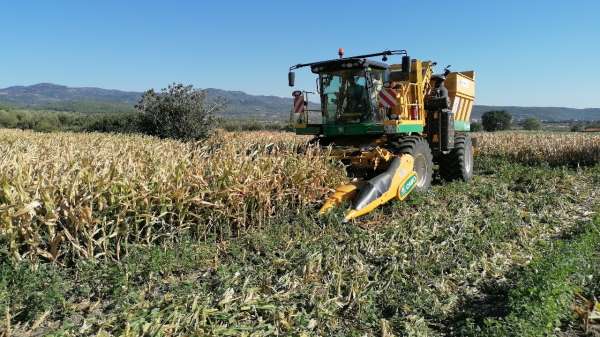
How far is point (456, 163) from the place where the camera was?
→ 9336mm

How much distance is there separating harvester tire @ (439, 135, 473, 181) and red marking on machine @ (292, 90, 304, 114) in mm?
3119

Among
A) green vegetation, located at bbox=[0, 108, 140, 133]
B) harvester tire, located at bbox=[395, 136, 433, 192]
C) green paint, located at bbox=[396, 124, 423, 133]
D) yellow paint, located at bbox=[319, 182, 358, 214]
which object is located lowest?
yellow paint, located at bbox=[319, 182, 358, 214]

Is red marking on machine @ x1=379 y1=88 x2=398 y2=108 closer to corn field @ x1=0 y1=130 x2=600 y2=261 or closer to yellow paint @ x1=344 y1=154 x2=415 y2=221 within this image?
yellow paint @ x1=344 y1=154 x2=415 y2=221

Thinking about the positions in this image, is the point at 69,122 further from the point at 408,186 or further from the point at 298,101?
the point at 408,186

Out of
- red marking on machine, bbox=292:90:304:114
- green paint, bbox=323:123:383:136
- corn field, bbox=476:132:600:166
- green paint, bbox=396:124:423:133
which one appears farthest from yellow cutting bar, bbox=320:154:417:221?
corn field, bbox=476:132:600:166

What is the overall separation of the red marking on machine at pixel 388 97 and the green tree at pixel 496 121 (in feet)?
135

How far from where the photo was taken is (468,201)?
747cm

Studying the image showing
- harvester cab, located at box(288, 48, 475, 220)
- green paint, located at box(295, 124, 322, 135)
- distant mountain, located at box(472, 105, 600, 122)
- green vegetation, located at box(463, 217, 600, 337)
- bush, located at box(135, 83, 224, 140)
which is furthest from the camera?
distant mountain, located at box(472, 105, 600, 122)

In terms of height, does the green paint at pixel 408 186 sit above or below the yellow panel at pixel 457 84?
below

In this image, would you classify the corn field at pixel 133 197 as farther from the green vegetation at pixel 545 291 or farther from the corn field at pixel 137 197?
the green vegetation at pixel 545 291

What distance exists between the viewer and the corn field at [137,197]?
13.0 feet

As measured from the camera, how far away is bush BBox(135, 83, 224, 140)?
17.3 metres

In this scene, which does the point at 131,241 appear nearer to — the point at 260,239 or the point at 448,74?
the point at 260,239

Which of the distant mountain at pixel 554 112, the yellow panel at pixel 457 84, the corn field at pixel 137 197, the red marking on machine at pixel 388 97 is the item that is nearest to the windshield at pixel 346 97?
the red marking on machine at pixel 388 97
